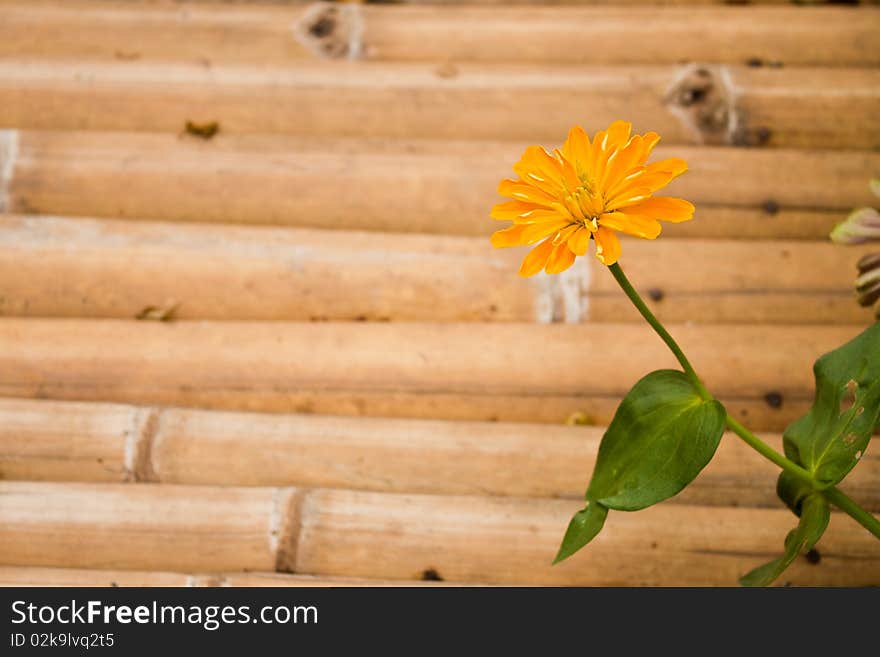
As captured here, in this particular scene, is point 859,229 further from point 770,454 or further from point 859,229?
point 770,454

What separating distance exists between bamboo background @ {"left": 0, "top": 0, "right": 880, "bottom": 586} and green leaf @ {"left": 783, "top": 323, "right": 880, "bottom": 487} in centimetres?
32

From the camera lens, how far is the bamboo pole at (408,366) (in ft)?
5.89

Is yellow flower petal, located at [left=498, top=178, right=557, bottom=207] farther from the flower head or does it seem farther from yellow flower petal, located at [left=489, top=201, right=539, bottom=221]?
the flower head

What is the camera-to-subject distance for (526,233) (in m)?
1.15

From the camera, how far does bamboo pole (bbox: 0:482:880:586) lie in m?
1.60

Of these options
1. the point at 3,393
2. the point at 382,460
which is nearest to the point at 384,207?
the point at 382,460

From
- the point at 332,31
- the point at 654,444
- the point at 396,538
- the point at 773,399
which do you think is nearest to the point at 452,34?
the point at 332,31

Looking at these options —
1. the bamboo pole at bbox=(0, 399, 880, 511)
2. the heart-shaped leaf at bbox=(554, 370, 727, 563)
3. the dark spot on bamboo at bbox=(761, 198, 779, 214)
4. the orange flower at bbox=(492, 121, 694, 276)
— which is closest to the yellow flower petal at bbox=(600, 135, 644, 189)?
the orange flower at bbox=(492, 121, 694, 276)

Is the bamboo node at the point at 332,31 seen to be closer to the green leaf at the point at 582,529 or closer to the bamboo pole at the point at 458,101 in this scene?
the bamboo pole at the point at 458,101

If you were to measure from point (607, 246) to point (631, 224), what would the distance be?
4cm

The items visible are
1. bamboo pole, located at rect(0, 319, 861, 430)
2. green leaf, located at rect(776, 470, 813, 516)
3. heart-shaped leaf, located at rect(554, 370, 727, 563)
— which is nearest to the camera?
heart-shaped leaf, located at rect(554, 370, 727, 563)

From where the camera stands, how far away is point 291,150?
209 cm

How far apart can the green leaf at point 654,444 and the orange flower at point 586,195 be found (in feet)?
0.80

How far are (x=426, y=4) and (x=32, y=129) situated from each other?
1.03 metres
